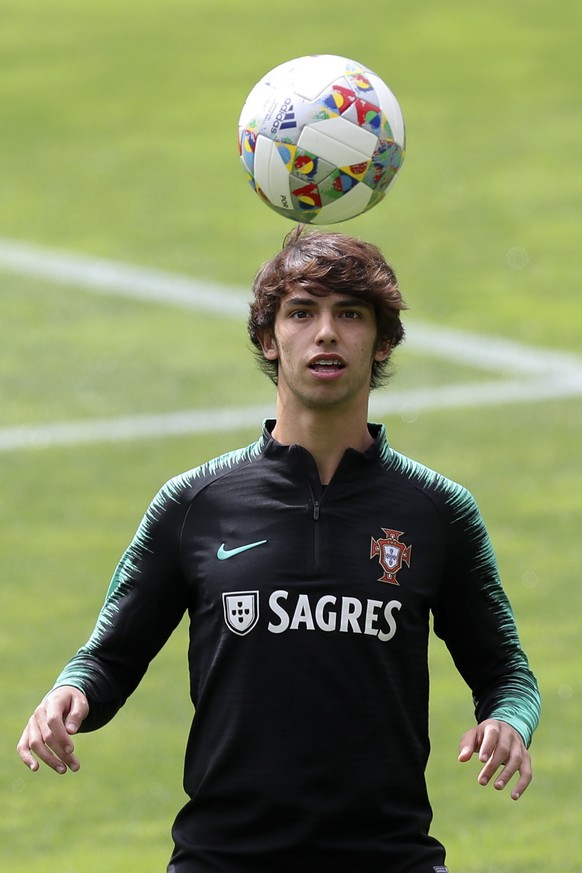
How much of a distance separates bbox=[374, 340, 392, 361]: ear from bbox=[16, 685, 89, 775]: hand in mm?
1268

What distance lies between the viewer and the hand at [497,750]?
192 inches

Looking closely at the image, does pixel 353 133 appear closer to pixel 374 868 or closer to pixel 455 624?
pixel 455 624

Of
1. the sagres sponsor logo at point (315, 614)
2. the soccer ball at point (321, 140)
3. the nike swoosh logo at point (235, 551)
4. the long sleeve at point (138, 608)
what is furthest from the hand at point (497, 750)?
the soccer ball at point (321, 140)

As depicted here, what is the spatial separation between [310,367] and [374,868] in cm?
132

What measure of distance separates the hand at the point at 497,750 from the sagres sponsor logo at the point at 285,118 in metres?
2.65

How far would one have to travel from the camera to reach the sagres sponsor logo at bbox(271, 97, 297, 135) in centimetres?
685

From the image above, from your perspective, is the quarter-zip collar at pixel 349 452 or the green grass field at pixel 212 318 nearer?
the quarter-zip collar at pixel 349 452

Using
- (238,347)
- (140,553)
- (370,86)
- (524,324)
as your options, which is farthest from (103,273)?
(140,553)

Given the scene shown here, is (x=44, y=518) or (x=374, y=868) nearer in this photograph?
(x=374, y=868)

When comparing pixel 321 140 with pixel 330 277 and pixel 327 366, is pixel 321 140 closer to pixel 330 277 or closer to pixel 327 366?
pixel 330 277

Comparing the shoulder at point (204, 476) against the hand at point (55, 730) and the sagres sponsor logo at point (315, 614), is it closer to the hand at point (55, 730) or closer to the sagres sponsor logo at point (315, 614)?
the sagres sponsor logo at point (315, 614)

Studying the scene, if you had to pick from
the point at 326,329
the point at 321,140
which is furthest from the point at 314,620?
the point at 321,140

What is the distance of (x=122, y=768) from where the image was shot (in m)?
9.95

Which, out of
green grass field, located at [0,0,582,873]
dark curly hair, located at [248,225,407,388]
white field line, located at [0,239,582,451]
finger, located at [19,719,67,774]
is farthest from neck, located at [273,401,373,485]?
white field line, located at [0,239,582,451]
